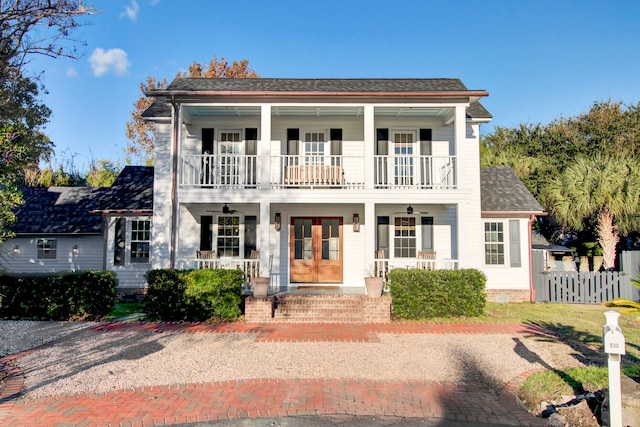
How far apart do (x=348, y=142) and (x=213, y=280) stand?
21.0 ft

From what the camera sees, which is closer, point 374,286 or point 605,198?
point 374,286

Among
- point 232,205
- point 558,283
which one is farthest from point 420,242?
point 232,205

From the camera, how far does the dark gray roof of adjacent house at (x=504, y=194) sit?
13.4 metres

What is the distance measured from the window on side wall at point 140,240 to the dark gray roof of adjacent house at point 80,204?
2.10 feet

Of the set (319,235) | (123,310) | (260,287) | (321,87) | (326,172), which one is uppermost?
(321,87)

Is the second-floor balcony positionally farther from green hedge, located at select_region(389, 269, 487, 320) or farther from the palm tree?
the palm tree

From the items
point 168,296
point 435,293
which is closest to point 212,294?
point 168,296

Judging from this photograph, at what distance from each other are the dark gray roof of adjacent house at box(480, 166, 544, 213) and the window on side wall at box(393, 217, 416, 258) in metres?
2.47

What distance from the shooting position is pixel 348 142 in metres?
13.2

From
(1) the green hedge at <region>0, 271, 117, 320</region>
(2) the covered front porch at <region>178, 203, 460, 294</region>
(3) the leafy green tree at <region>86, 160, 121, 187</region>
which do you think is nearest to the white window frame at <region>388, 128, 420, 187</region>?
(2) the covered front porch at <region>178, 203, 460, 294</region>

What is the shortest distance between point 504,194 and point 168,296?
11.6 metres

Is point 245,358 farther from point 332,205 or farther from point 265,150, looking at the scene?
point 332,205

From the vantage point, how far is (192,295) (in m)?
9.72

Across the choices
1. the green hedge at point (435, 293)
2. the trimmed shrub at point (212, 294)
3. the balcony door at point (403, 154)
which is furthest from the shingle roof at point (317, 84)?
the trimmed shrub at point (212, 294)
